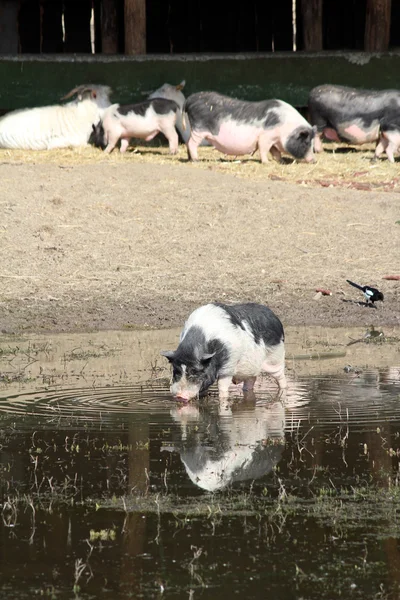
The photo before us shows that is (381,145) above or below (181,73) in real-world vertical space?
below

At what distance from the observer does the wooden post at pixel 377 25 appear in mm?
18609

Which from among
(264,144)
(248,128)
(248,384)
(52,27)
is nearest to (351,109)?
(264,144)

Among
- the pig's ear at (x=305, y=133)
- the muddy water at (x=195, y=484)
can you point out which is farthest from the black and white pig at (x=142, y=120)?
the muddy water at (x=195, y=484)

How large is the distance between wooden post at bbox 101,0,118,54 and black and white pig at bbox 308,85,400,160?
344 centimetres

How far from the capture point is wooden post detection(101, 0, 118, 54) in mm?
19516

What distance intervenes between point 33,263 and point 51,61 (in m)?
7.27

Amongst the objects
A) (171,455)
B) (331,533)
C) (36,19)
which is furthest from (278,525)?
(36,19)

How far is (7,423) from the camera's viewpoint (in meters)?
7.25

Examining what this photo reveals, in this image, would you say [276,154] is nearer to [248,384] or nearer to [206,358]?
[248,384]

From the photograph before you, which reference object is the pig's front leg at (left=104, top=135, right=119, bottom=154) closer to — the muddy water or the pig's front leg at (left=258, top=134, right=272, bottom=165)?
the pig's front leg at (left=258, top=134, right=272, bottom=165)

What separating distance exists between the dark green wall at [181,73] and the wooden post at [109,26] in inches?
24.2

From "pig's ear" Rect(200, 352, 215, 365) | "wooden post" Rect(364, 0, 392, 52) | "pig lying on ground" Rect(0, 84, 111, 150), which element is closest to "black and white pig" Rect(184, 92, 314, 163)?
"pig lying on ground" Rect(0, 84, 111, 150)

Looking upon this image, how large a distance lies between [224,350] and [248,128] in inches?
377

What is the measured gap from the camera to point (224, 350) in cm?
773
